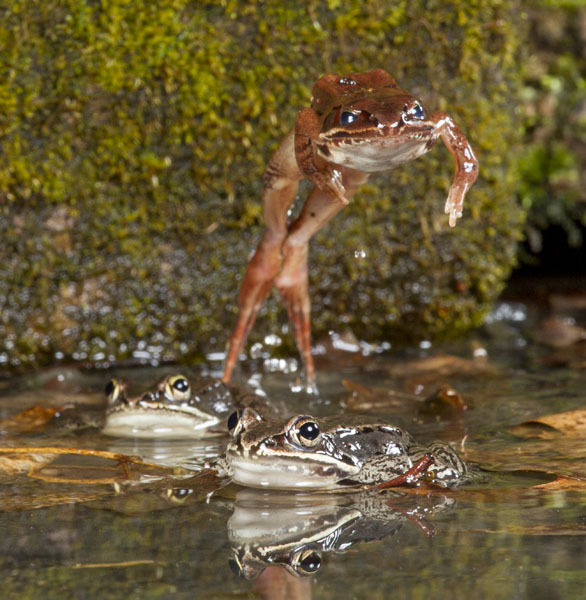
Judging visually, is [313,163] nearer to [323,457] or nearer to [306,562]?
[323,457]

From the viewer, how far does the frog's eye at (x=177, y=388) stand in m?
4.14

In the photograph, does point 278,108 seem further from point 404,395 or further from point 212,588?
point 212,588

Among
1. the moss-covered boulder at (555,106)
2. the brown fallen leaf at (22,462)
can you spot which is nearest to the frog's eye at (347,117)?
the brown fallen leaf at (22,462)

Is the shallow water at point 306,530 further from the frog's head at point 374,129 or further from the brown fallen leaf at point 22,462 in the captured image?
the frog's head at point 374,129

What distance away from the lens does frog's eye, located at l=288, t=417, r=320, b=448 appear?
3.09 metres

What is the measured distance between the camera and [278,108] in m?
5.39

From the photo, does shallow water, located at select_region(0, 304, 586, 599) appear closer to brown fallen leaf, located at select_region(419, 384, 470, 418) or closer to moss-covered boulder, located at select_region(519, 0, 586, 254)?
brown fallen leaf, located at select_region(419, 384, 470, 418)

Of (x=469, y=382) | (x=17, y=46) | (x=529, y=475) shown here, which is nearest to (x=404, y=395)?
(x=469, y=382)

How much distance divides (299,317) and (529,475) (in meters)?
1.60

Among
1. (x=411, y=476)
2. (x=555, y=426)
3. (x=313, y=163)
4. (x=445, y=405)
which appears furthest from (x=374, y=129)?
(x=445, y=405)

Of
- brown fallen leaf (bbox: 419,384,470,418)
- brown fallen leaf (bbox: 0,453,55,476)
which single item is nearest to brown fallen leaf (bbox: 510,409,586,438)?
brown fallen leaf (bbox: 419,384,470,418)

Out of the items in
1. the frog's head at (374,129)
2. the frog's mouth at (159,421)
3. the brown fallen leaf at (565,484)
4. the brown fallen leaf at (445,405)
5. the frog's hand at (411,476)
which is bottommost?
the frog's mouth at (159,421)

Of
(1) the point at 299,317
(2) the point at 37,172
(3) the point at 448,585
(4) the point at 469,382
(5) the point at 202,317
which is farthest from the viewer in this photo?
(5) the point at 202,317

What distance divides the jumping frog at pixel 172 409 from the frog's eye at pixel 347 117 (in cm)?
182
